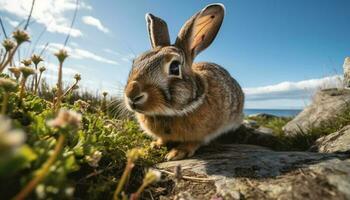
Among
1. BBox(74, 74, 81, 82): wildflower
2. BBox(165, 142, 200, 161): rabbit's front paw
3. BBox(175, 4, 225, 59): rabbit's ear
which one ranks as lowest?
BBox(165, 142, 200, 161): rabbit's front paw

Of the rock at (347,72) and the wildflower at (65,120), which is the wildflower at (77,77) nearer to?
the wildflower at (65,120)

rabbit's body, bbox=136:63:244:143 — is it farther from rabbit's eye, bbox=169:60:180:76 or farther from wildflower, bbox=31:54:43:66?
wildflower, bbox=31:54:43:66

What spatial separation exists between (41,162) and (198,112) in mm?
2972

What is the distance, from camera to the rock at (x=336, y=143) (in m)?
4.56

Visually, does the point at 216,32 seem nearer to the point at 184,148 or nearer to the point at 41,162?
the point at 184,148

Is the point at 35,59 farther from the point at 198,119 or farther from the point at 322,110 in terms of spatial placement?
the point at 322,110

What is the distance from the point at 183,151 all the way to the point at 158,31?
221 centimetres

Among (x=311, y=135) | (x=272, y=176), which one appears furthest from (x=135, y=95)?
(x=311, y=135)

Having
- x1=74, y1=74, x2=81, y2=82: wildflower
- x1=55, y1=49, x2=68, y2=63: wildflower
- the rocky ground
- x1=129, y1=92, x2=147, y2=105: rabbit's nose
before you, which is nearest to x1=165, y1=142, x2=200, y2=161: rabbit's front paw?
the rocky ground

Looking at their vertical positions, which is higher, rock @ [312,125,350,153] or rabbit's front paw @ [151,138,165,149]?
rabbit's front paw @ [151,138,165,149]

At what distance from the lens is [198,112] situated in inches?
184

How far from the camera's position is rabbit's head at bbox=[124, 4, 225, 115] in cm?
397

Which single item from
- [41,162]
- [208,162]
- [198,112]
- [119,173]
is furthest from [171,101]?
[41,162]

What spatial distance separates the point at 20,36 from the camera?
8.05 ft
